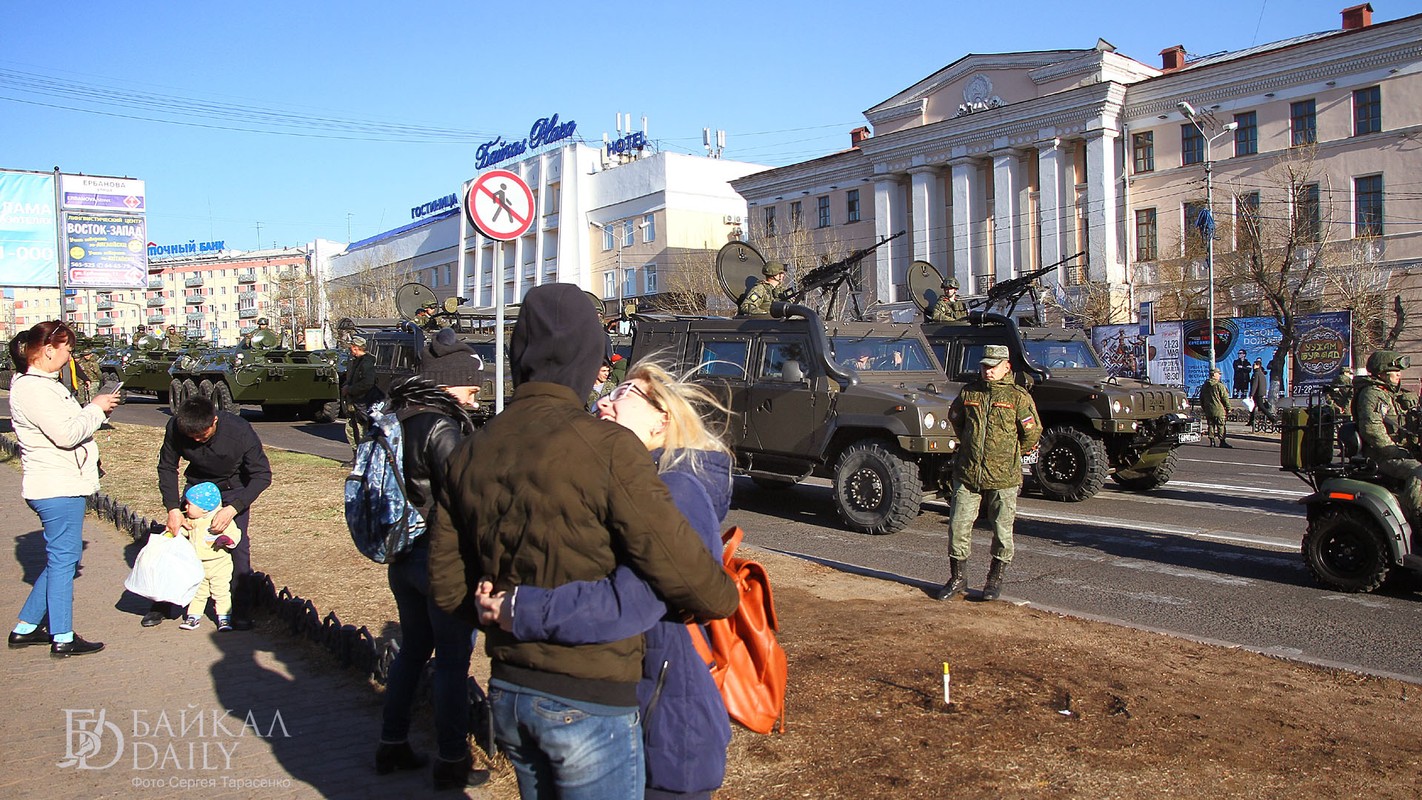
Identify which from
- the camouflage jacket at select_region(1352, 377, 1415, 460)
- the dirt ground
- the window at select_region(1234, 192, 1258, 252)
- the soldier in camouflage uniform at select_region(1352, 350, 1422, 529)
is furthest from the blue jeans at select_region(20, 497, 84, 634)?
the window at select_region(1234, 192, 1258, 252)

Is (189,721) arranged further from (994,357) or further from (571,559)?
(994,357)

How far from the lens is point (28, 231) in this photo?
2491 centimetres

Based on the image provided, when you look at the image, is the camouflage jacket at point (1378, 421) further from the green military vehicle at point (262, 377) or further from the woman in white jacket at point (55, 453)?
the green military vehicle at point (262, 377)

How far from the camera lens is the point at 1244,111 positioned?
115 feet

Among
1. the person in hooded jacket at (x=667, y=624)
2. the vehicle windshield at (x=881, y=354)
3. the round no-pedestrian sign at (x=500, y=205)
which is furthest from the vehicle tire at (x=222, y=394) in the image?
the person in hooded jacket at (x=667, y=624)

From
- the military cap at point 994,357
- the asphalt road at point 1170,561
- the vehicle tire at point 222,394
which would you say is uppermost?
the military cap at point 994,357

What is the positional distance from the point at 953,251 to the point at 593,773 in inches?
1647

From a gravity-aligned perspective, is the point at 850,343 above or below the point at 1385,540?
above

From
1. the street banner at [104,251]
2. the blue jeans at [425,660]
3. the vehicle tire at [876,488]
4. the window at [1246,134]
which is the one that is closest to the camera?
the blue jeans at [425,660]

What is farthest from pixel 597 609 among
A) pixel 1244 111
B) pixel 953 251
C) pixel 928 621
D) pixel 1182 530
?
pixel 953 251

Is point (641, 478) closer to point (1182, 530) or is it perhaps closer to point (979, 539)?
point (979, 539)

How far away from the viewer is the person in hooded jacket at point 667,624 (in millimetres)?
2268

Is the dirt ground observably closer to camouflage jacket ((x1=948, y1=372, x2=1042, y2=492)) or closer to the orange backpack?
camouflage jacket ((x1=948, y1=372, x2=1042, y2=492))

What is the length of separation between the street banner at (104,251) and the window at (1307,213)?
98.1 ft
